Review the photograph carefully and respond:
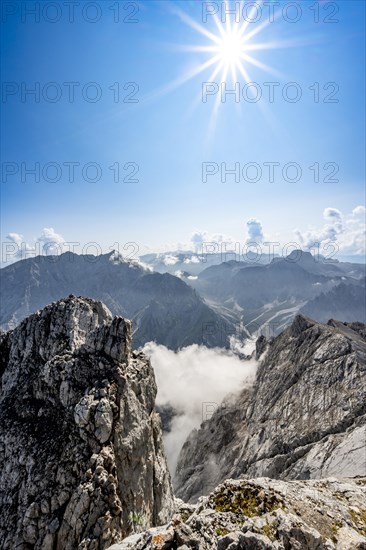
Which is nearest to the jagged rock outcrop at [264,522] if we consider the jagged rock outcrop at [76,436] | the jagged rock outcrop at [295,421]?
the jagged rock outcrop at [76,436]

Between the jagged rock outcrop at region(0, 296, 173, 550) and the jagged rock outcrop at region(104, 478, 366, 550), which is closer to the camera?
the jagged rock outcrop at region(104, 478, 366, 550)

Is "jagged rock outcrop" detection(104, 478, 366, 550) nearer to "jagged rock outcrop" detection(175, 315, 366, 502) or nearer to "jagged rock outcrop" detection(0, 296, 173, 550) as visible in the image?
"jagged rock outcrop" detection(0, 296, 173, 550)

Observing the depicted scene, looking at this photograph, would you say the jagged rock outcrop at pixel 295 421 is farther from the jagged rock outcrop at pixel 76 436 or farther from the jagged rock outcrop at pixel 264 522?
the jagged rock outcrop at pixel 76 436

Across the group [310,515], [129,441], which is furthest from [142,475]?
[310,515]

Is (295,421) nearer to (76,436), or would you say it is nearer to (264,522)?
(76,436)

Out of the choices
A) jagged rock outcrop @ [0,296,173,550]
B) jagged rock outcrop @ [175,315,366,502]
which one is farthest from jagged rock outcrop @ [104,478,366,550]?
jagged rock outcrop @ [175,315,366,502]

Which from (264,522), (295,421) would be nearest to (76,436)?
(264,522)

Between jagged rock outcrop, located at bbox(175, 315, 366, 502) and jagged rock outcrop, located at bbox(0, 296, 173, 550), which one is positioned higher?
jagged rock outcrop, located at bbox(0, 296, 173, 550)
